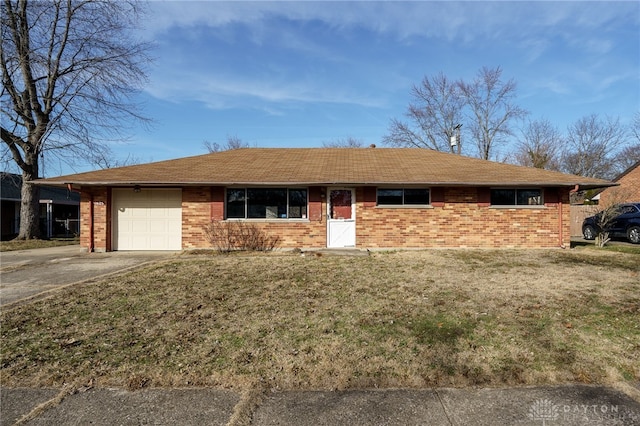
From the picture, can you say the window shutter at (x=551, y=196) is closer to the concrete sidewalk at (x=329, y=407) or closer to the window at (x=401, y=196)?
the window at (x=401, y=196)

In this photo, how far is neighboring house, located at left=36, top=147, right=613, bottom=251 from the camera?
478 inches

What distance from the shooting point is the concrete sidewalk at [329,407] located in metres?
2.77

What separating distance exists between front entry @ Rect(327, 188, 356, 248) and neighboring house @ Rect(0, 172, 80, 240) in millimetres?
19759

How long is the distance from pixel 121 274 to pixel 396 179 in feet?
26.7

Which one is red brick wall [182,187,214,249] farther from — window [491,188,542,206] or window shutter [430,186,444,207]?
window [491,188,542,206]

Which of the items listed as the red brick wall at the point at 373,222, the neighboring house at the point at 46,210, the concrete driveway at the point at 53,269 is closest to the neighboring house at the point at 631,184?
the red brick wall at the point at 373,222

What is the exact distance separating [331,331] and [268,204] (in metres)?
8.16

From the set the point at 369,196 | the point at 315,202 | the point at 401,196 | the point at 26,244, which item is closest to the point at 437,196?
the point at 401,196

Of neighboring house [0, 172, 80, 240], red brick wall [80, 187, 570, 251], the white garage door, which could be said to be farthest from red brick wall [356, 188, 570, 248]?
neighboring house [0, 172, 80, 240]

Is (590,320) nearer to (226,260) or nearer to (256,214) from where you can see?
(226,260)

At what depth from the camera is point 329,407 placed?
294 cm

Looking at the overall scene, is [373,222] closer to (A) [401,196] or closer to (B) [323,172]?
(A) [401,196]

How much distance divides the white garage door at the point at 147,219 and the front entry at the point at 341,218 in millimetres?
5118

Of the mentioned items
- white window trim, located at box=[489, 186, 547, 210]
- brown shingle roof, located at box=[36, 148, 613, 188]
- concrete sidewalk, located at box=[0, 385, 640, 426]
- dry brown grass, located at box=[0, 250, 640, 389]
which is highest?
brown shingle roof, located at box=[36, 148, 613, 188]
